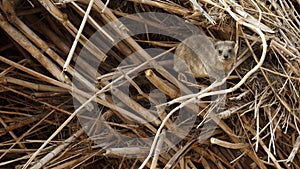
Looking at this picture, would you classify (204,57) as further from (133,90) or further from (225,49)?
(133,90)

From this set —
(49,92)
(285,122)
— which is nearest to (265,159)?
(285,122)

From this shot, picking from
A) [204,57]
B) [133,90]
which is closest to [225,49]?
[204,57]

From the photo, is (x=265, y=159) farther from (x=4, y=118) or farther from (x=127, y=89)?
(x=4, y=118)

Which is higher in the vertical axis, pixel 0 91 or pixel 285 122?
pixel 0 91
